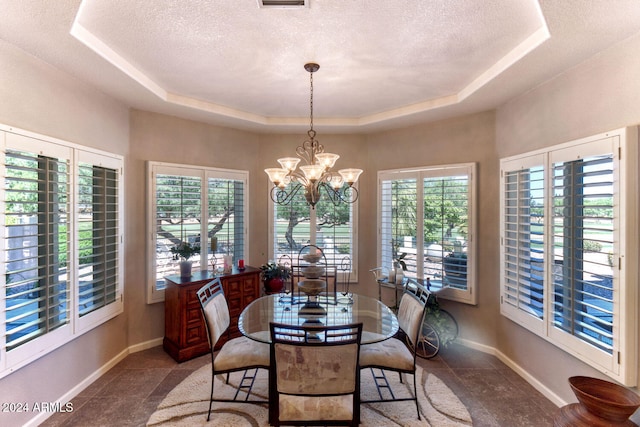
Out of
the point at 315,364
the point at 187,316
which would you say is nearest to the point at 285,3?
the point at 315,364

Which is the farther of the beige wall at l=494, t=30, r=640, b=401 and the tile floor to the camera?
Result: the tile floor

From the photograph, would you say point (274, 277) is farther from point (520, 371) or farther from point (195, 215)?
point (520, 371)

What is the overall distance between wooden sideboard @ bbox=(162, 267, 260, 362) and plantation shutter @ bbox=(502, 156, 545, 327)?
297cm

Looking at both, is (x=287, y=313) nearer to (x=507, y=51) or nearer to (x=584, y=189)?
(x=584, y=189)

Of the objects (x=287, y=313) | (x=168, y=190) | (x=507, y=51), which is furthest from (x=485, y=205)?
(x=168, y=190)

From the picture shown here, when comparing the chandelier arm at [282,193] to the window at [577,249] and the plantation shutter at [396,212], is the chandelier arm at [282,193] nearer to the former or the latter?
the plantation shutter at [396,212]

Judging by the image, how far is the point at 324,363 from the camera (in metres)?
1.84

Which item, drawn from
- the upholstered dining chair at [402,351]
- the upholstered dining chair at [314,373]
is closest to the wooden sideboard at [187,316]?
the upholstered dining chair at [314,373]

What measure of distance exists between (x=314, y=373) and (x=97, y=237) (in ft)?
7.87

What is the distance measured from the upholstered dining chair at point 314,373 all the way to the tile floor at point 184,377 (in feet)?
3.80

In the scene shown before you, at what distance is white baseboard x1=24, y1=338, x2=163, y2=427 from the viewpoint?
88.2 inches

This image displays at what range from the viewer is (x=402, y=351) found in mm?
2406

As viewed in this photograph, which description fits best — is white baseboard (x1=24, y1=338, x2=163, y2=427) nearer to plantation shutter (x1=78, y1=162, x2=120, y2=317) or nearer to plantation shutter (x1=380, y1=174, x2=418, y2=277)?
plantation shutter (x1=78, y1=162, x2=120, y2=317)

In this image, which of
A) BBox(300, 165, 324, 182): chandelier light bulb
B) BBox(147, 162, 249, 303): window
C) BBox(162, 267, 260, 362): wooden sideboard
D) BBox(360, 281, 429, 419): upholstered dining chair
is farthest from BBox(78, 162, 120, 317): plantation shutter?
BBox(360, 281, 429, 419): upholstered dining chair
